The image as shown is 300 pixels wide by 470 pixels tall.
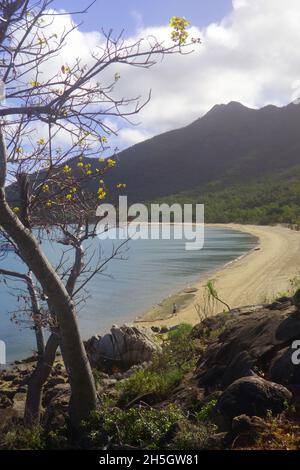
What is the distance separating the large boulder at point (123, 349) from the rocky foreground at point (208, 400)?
196 cm

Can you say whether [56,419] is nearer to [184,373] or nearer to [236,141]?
[184,373]

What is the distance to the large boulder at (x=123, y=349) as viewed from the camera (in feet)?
36.9

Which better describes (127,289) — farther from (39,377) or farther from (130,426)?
(130,426)

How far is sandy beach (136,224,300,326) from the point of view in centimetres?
1847

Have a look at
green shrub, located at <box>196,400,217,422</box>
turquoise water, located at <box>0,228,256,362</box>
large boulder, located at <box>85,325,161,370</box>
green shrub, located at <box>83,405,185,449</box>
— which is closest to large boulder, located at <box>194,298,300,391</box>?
green shrub, located at <box>196,400,217,422</box>

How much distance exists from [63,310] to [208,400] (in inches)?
79.0

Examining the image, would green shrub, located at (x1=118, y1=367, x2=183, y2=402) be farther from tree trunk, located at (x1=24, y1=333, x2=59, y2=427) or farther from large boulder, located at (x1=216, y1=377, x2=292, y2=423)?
large boulder, located at (x1=216, y1=377, x2=292, y2=423)

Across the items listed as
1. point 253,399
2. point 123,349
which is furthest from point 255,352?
point 123,349

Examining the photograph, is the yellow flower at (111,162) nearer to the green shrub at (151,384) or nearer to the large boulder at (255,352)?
the large boulder at (255,352)

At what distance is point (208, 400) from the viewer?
236 inches

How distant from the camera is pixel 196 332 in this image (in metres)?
9.95

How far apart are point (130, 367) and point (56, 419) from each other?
4898 millimetres
